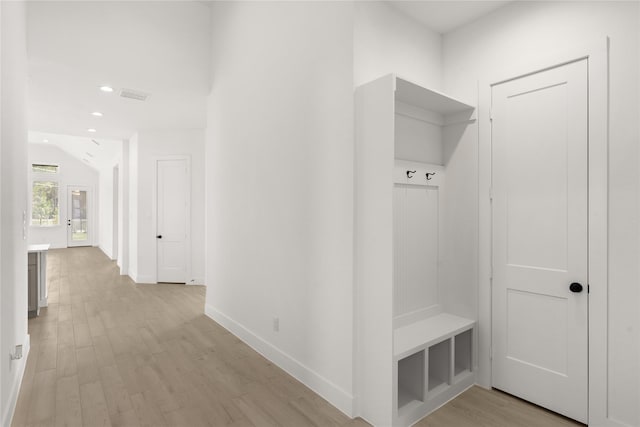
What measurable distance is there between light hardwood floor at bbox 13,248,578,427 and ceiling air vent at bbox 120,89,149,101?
113 inches

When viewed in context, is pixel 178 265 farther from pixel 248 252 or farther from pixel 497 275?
pixel 497 275

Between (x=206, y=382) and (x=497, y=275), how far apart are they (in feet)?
7.93

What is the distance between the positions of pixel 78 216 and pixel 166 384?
1227 centimetres

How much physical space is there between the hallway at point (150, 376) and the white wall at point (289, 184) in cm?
20

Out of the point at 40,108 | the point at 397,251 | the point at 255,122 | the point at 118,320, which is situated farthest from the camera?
the point at 40,108

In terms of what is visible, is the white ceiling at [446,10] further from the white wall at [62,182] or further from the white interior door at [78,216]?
the white interior door at [78,216]

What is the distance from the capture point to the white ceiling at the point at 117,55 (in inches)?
136

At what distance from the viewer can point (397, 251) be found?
2.54 m

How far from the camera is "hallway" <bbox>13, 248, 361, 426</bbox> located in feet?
7.45

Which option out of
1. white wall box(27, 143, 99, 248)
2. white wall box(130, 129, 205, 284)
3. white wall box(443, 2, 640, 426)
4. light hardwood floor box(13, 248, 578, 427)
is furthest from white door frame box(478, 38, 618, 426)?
white wall box(27, 143, 99, 248)

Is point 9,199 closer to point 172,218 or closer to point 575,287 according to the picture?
point 575,287

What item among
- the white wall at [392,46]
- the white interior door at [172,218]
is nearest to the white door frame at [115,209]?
the white interior door at [172,218]

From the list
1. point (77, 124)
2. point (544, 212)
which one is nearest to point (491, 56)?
point (544, 212)

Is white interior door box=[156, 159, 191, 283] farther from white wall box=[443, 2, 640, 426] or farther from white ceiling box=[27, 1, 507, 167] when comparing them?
white wall box=[443, 2, 640, 426]
